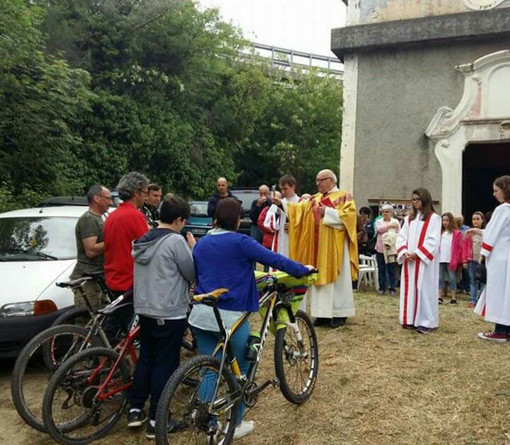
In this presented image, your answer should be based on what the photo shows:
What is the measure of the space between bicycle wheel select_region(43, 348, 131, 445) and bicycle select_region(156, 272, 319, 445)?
814 mm

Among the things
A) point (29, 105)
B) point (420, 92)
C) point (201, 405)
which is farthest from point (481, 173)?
point (201, 405)

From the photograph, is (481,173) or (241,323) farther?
(481,173)

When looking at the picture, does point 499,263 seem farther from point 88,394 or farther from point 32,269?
point 32,269

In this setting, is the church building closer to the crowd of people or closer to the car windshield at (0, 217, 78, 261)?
the crowd of people

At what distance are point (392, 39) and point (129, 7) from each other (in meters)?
10.9

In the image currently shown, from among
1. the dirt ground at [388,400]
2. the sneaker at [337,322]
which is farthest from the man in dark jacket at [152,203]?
the sneaker at [337,322]

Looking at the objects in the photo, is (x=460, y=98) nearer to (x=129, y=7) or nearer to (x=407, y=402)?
(x=407, y=402)

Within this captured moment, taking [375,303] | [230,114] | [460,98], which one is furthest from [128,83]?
[375,303]

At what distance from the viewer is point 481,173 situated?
17109 millimetres

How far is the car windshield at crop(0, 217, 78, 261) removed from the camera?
6141mm

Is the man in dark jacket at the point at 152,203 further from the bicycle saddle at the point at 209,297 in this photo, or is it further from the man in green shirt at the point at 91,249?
the bicycle saddle at the point at 209,297

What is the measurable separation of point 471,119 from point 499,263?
22.7ft

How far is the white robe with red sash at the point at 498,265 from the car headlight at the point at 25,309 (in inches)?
193

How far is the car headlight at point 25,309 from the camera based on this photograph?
16.9ft
